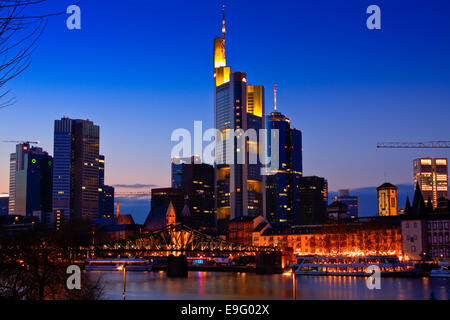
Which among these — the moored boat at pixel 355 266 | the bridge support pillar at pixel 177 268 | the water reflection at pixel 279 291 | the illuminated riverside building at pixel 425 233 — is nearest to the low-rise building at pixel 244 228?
the moored boat at pixel 355 266

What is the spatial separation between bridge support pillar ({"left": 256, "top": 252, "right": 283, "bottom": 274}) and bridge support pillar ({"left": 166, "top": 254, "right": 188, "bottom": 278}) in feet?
47.8

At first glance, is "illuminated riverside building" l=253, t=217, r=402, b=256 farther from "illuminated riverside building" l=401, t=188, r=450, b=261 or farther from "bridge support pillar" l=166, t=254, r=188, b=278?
"bridge support pillar" l=166, t=254, r=188, b=278

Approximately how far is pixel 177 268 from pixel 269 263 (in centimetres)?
1755

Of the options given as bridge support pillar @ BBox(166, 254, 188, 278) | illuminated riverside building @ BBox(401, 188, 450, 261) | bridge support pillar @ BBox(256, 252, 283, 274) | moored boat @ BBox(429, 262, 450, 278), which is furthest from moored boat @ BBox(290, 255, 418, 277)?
bridge support pillar @ BBox(166, 254, 188, 278)

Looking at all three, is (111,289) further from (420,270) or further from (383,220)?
(383,220)

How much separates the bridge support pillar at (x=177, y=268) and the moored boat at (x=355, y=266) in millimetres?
16490

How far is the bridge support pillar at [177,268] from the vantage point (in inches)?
3525

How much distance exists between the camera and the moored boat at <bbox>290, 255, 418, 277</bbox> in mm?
82894

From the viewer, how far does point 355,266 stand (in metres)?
87.8

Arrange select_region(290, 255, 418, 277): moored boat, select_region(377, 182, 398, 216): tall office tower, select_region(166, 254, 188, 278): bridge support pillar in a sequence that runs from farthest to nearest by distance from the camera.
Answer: select_region(377, 182, 398, 216): tall office tower, select_region(166, 254, 188, 278): bridge support pillar, select_region(290, 255, 418, 277): moored boat

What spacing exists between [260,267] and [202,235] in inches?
638

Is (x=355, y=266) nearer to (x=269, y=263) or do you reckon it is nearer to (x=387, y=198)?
(x=269, y=263)

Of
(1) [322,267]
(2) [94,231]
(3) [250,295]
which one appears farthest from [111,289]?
(2) [94,231]

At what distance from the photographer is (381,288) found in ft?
205
